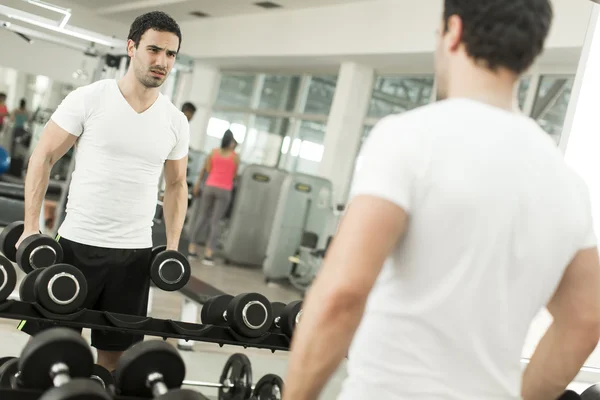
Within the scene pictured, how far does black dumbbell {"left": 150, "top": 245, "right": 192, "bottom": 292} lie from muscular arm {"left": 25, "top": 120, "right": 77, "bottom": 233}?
0.42 m

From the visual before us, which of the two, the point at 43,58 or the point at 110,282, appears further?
the point at 43,58

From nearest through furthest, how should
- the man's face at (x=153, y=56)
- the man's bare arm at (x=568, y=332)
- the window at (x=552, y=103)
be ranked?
the man's bare arm at (x=568, y=332), the man's face at (x=153, y=56), the window at (x=552, y=103)

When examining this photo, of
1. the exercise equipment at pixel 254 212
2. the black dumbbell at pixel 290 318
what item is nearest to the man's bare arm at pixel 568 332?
the black dumbbell at pixel 290 318

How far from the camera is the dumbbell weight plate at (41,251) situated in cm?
232

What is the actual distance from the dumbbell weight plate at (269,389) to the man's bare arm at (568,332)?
1.52m

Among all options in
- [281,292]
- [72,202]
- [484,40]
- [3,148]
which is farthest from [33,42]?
[281,292]

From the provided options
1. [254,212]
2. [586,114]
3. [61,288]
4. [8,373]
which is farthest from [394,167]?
[254,212]

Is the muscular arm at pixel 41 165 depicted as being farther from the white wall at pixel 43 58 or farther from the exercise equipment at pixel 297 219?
the exercise equipment at pixel 297 219

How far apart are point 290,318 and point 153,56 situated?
1.04m

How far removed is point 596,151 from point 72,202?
2.80 meters

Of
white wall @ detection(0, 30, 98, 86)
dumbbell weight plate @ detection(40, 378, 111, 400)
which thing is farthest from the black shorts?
white wall @ detection(0, 30, 98, 86)

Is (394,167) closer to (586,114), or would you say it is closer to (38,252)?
(38,252)

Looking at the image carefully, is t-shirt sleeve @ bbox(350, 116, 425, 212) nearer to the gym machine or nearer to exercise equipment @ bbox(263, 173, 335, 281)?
the gym machine

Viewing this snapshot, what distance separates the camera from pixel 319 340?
90 centimetres
